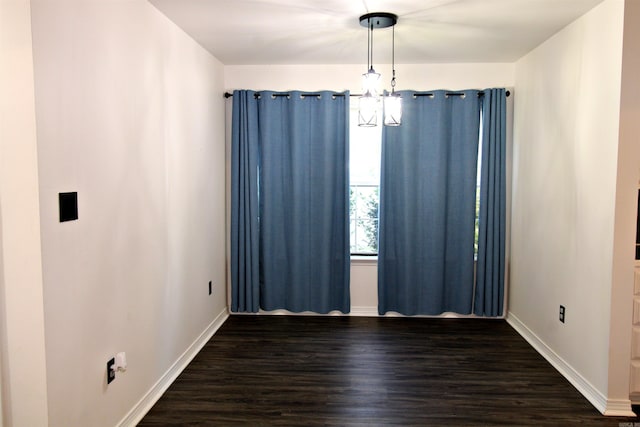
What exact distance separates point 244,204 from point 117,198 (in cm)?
217

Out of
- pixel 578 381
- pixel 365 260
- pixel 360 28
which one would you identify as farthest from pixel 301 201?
pixel 578 381

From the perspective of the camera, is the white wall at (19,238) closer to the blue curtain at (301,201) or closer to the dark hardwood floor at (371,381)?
the dark hardwood floor at (371,381)

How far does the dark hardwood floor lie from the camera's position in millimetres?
2840

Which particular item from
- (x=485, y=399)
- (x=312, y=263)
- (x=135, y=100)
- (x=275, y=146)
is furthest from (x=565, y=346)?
(x=135, y=100)

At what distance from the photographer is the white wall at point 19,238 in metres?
1.81

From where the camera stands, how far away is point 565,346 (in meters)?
3.42

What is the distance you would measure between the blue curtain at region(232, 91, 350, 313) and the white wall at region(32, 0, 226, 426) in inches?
31.5

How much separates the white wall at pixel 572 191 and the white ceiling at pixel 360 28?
244 millimetres

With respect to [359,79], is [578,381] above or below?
below

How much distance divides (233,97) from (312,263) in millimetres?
1761

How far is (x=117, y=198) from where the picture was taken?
2564 millimetres

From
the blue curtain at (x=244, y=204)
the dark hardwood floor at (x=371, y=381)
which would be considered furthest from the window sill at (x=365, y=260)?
the blue curtain at (x=244, y=204)

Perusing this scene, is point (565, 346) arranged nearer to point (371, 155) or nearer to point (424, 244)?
point (424, 244)

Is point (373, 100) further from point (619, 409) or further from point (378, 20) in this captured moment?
point (619, 409)
